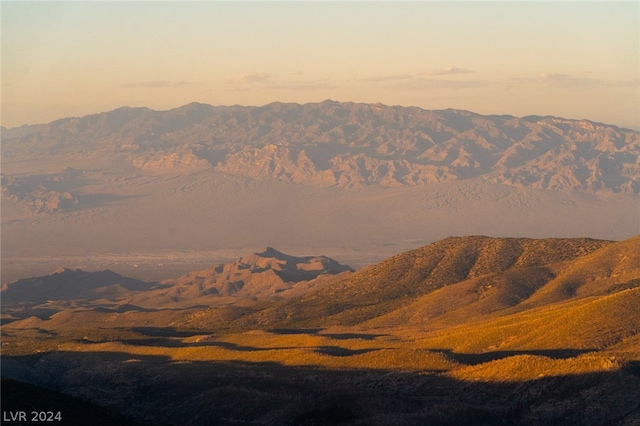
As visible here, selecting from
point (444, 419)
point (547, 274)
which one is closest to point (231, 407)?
point (444, 419)

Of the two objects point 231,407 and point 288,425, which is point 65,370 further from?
point 288,425

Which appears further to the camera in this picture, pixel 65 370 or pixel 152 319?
pixel 152 319

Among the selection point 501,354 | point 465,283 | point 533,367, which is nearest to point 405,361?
point 501,354

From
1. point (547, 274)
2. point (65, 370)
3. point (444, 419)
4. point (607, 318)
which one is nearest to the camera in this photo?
point (444, 419)

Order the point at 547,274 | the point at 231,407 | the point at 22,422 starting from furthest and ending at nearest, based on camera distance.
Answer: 1. the point at 547,274
2. the point at 231,407
3. the point at 22,422

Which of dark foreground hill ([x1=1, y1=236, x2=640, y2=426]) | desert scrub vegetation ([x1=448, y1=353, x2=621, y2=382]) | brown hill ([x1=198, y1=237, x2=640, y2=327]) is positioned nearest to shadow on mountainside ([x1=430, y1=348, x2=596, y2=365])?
dark foreground hill ([x1=1, y1=236, x2=640, y2=426])

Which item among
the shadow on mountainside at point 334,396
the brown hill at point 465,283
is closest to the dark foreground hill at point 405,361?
the shadow on mountainside at point 334,396
